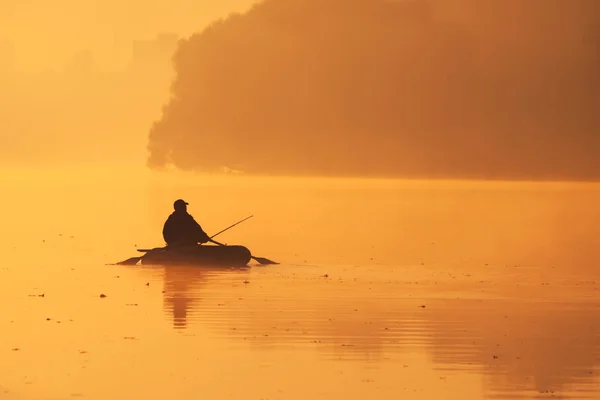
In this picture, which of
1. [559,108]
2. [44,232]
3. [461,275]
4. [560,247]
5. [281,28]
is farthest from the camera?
[281,28]

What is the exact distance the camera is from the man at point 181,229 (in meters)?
34.7

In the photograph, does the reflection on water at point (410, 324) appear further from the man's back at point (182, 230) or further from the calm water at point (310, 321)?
the man's back at point (182, 230)

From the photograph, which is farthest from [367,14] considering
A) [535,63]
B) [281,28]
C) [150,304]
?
[150,304]

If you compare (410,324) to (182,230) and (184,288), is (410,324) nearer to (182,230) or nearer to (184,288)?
(184,288)

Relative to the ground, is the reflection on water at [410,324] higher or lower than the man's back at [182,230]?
lower

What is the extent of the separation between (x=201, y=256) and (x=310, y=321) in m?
11.1

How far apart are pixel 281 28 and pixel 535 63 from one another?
3238 cm

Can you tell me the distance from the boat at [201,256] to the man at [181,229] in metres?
0.26

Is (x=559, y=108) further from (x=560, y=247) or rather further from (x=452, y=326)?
(x=452, y=326)

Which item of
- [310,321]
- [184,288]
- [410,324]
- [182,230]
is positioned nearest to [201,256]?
[182,230]

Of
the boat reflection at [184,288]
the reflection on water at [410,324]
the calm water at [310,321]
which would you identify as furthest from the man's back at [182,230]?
the reflection on water at [410,324]

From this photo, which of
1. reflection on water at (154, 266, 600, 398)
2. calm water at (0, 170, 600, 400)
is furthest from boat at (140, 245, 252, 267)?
reflection on water at (154, 266, 600, 398)

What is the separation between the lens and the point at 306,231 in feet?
173

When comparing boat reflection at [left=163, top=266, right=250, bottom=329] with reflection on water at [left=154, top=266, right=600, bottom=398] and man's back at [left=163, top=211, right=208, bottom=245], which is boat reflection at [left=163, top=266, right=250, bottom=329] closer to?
reflection on water at [left=154, top=266, right=600, bottom=398]
